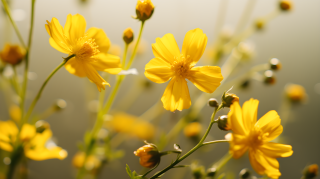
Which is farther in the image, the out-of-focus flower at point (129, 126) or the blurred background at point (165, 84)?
the blurred background at point (165, 84)

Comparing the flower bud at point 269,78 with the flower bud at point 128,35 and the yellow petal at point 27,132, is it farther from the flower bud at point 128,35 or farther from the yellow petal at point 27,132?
the yellow petal at point 27,132

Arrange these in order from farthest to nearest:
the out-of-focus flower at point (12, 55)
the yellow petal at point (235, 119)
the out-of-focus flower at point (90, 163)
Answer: the out-of-focus flower at point (90, 163), the out-of-focus flower at point (12, 55), the yellow petal at point (235, 119)

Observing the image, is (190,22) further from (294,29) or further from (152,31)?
(294,29)

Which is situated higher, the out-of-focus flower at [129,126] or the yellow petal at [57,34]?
the yellow petal at [57,34]

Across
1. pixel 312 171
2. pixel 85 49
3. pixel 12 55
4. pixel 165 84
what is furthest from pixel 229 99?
pixel 165 84

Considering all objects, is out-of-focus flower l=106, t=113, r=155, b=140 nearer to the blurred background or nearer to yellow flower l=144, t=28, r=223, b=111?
the blurred background

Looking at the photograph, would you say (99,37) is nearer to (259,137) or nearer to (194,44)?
(194,44)

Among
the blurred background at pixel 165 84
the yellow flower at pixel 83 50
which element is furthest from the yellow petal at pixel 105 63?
the blurred background at pixel 165 84
